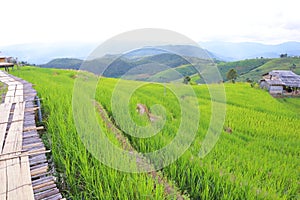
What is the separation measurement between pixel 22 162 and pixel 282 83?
22906mm

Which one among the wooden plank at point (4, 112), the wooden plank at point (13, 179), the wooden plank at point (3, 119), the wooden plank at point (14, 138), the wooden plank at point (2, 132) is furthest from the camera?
the wooden plank at point (4, 112)

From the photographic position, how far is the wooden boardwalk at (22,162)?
172 cm

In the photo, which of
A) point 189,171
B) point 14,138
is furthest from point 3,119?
point 189,171

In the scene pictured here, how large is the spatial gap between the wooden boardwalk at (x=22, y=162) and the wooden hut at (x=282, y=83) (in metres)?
21.9

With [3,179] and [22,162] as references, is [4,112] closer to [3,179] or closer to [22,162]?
[22,162]

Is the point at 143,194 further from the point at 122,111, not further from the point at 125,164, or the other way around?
the point at 122,111

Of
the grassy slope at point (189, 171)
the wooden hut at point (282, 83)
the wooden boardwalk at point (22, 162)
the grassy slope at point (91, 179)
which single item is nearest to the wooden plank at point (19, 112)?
the wooden boardwalk at point (22, 162)

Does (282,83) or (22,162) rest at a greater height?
(22,162)

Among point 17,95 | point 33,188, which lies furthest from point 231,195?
point 17,95

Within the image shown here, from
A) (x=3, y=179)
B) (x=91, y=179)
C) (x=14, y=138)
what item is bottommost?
(x=91, y=179)

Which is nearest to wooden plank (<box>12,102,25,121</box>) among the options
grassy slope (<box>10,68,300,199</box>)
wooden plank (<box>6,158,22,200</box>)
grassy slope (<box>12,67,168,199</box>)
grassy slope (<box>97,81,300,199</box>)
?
grassy slope (<box>10,68,300,199</box>)

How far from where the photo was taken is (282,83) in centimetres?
2036

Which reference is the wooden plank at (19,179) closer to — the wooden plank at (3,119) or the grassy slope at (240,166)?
the wooden plank at (3,119)

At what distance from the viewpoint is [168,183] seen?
7.86ft
